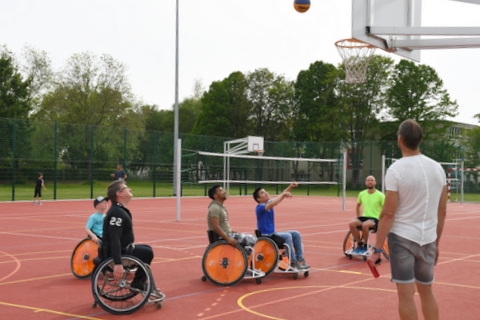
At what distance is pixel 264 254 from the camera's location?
8.62m

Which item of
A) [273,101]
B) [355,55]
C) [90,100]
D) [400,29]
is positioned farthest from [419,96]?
[400,29]

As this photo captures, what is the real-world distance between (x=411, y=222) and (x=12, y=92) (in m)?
51.3

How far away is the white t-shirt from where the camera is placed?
471 cm

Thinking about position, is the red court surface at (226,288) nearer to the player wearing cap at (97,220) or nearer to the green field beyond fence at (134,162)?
the player wearing cap at (97,220)

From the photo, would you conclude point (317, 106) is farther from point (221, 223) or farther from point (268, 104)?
point (221, 223)

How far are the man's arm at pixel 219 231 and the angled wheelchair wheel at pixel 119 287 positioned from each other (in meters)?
1.76

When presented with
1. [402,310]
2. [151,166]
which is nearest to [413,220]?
[402,310]

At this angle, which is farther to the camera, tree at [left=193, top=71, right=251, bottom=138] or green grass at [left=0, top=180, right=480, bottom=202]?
tree at [left=193, top=71, right=251, bottom=138]

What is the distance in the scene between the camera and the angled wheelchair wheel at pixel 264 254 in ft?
28.1

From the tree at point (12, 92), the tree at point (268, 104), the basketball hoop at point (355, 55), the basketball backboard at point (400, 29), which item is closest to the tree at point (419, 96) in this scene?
the tree at point (268, 104)

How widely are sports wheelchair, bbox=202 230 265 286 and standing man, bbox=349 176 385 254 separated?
9.61ft

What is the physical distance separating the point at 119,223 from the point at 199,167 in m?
28.8

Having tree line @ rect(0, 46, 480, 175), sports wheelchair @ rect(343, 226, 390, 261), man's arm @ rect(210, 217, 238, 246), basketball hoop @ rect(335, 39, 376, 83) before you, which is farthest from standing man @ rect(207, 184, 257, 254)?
tree line @ rect(0, 46, 480, 175)

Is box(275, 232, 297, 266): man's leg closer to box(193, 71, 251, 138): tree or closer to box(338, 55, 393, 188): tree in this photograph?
box(338, 55, 393, 188): tree
